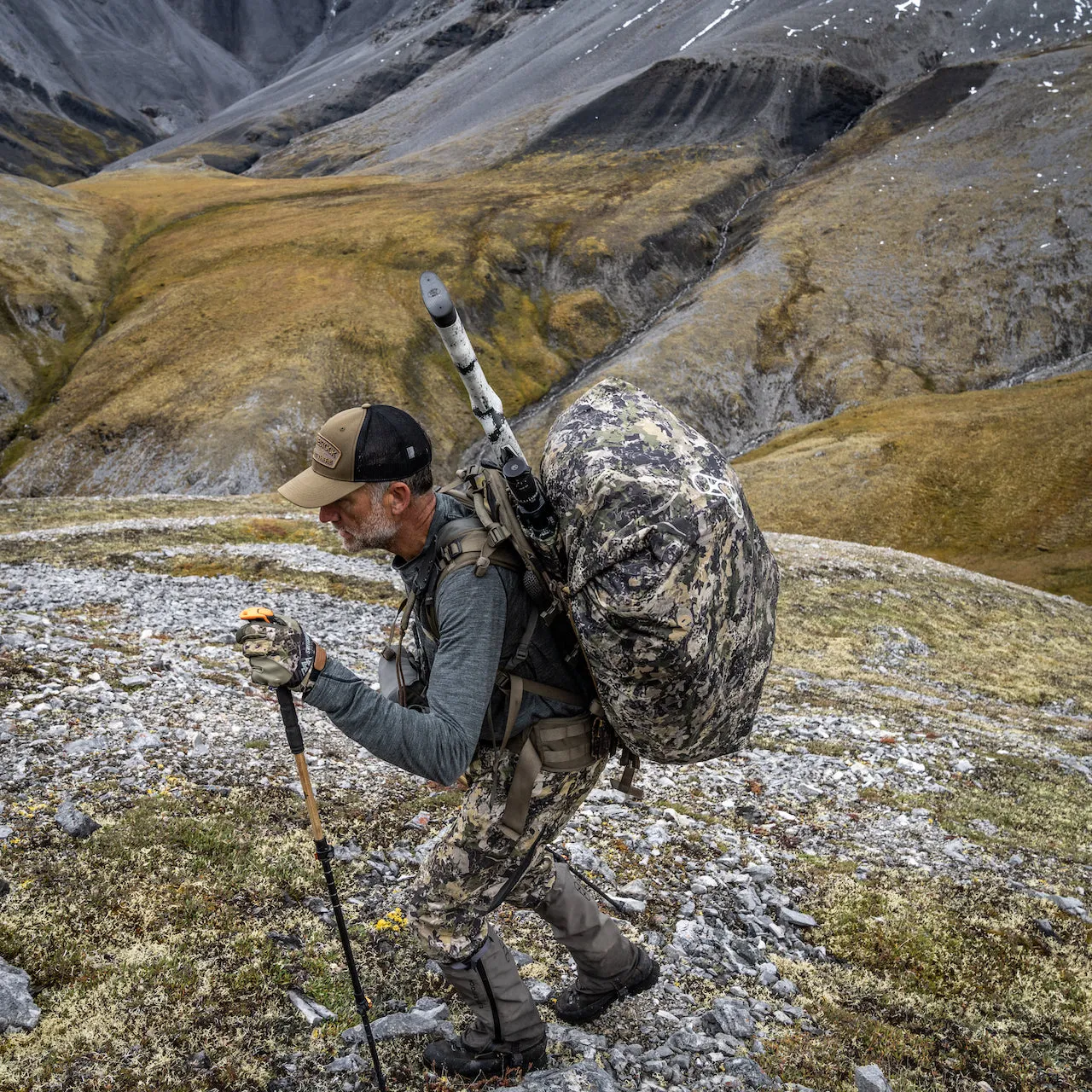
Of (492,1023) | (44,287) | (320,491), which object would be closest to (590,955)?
(492,1023)

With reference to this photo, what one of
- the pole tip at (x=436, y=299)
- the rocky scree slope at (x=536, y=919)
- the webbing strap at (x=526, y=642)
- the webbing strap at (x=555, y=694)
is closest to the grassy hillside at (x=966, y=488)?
the rocky scree slope at (x=536, y=919)

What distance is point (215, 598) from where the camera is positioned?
24938 mm

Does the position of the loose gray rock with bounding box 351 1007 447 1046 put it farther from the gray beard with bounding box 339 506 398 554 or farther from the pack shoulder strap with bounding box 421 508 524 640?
the gray beard with bounding box 339 506 398 554

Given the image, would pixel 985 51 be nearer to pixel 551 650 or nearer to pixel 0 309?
pixel 0 309

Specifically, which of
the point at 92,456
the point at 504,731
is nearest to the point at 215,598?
the point at 504,731

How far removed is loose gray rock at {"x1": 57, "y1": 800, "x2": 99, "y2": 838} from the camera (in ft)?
29.0

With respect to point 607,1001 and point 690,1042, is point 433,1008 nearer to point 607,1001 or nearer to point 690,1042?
point 607,1001

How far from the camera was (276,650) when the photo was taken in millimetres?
4777

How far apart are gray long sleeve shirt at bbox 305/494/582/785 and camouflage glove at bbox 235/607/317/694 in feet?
0.43

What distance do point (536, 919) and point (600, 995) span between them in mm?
1881

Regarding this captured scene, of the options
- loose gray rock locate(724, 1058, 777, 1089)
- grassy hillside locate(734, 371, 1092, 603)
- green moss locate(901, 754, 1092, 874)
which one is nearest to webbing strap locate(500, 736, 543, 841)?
loose gray rock locate(724, 1058, 777, 1089)

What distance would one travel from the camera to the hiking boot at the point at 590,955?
267 inches

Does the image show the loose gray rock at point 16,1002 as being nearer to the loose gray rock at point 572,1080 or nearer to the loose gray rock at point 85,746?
the loose gray rock at point 572,1080

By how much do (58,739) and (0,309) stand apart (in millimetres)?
124325
